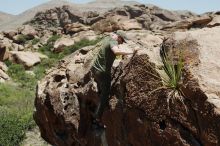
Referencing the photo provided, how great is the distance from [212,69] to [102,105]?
2399 millimetres

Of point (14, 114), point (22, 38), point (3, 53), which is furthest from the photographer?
point (22, 38)

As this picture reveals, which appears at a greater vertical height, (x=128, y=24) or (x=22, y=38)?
(x=128, y=24)

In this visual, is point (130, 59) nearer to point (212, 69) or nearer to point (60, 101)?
point (212, 69)

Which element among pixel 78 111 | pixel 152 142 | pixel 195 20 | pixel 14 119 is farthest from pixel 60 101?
pixel 195 20

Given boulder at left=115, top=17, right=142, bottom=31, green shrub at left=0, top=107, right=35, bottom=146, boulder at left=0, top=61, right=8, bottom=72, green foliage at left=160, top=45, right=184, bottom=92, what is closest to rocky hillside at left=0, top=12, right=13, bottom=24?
boulder at left=115, top=17, right=142, bottom=31

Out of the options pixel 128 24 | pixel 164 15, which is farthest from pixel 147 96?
pixel 164 15

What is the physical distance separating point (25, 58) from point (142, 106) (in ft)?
122

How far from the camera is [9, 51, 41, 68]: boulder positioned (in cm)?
4212

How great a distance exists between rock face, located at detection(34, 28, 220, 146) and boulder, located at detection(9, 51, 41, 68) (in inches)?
1302

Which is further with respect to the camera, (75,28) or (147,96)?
(75,28)

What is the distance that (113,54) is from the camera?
744 centimetres

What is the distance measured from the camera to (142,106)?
6480mm

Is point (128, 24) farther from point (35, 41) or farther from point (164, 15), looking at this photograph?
point (164, 15)

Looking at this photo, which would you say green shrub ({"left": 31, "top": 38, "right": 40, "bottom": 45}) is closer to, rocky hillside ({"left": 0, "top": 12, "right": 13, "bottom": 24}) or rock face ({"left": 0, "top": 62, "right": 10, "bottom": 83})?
rock face ({"left": 0, "top": 62, "right": 10, "bottom": 83})
